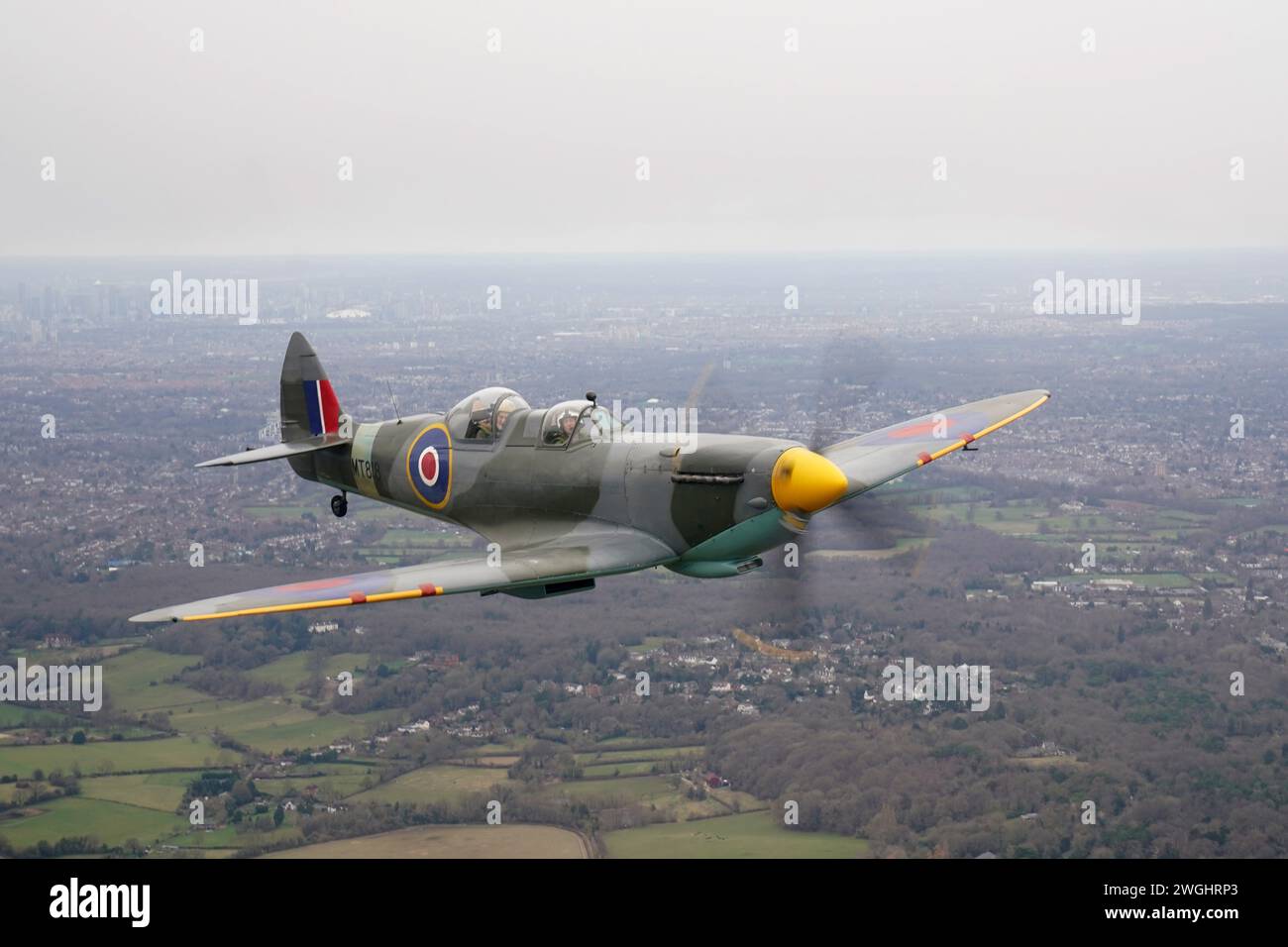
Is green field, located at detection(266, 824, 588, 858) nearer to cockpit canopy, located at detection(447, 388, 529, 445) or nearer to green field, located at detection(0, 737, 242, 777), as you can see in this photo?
green field, located at detection(0, 737, 242, 777)

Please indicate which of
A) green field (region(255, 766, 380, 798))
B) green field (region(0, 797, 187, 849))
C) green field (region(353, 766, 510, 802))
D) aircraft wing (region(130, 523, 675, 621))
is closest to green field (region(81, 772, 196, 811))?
green field (region(0, 797, 187, 849))

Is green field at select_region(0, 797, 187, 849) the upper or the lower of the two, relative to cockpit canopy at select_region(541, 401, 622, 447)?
lower

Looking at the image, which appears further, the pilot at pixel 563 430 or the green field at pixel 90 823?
the green field at pixel 90 823

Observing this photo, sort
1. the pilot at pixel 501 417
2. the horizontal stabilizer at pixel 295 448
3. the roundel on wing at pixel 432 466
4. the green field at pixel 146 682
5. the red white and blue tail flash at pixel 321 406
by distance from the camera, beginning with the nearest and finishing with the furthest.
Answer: the pilot at pixel 501 417 → the roundel on wing at pixel 432 466 → the horizontal stabilizer at pixel 295 448 → the red white and blue tail flash at pixel 321 406 → the green field at pixel 146 682

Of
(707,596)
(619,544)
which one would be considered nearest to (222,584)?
(707,596)

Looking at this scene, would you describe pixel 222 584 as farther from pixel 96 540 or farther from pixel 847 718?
pixel 847 718

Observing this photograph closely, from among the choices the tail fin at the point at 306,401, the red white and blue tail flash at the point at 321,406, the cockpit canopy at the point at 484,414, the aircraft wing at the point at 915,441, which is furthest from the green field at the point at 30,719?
the aircraft wing at the point at 915,441

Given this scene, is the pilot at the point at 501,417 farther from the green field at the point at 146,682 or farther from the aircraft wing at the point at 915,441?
the green field at the point at 146,682

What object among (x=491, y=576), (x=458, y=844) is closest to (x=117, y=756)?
(x=458, y=844)
